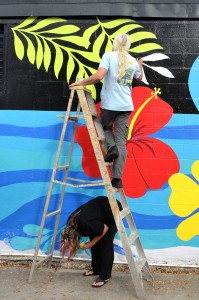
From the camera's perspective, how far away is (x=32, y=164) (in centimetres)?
Answer: 527

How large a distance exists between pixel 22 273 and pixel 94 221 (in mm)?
1322

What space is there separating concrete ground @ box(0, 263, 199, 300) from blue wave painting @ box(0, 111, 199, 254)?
35 centimetres

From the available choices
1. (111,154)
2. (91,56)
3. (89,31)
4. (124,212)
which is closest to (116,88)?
(111,154)

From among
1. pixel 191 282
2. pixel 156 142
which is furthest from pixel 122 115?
pixel 191 282

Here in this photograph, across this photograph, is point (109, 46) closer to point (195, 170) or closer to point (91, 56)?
Answer: point (91, 56)

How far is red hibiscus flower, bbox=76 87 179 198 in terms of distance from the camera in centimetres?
511

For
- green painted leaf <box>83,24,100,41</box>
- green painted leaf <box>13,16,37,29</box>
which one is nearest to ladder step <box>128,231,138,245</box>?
green painted leaf <box>83,24,100,41</box>

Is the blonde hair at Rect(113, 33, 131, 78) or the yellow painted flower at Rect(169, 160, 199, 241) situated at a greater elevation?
the blonde hair at Rect(113, 33, 131, 78)

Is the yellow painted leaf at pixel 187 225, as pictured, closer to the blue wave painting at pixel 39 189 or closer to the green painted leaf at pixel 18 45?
the blue wave painting at pixel 39 189

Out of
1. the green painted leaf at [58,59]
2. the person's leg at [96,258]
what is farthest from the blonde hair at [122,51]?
the person's leg at [96,258]

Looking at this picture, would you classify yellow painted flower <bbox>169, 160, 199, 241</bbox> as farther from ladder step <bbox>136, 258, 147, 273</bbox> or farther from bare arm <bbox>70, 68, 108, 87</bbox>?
bare arm <bbox>70, 68, 108, 87</bbox>

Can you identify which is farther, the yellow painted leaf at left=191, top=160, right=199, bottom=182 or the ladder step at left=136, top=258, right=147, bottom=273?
the yellow painted leaf at left=191, top=160, right=199, bottom=182

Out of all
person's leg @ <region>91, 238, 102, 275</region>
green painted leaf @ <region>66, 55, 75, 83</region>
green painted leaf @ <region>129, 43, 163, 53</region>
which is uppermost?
green painted leaf @ <region>129, 43, 163, 53</region>

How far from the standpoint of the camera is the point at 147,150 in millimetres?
5141
